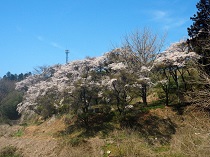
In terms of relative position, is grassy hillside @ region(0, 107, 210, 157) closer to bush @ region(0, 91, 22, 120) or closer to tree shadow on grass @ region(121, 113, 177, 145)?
tree shadow on grass @ region(121, 113, 177, 145)

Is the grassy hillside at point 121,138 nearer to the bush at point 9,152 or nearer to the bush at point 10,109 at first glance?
the bush at point 9,152

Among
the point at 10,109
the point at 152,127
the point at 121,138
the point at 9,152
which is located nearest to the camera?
the point at 121,138

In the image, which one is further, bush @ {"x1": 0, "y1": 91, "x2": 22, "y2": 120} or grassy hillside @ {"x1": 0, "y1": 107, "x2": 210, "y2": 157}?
bush @ {"x1": 0, "y1": 91, "x2": 22, "y2": 120}

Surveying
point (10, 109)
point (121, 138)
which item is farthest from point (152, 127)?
point (10, 109)

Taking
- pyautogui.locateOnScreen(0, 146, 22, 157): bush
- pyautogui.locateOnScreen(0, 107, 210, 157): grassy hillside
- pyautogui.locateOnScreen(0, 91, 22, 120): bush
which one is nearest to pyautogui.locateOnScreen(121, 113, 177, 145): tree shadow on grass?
pyautogui.locateOnScreen(0, 107, 210, 157): grassy hillside

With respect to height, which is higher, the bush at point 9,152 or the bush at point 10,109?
the bush at point 10,109

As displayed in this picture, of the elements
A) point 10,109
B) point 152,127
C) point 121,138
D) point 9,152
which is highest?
point 10,109

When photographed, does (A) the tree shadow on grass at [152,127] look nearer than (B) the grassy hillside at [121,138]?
No

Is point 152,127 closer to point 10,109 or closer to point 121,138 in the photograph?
point 121,138

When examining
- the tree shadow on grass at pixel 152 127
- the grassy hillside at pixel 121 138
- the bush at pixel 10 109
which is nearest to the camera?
the grassy hillside at pixel 121 138

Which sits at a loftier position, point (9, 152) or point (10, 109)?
point (10, 109)

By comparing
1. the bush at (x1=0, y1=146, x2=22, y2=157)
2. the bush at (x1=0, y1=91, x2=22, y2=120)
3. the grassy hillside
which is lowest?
the bush at (x1=0, y1=146, x2=22, y2=157)

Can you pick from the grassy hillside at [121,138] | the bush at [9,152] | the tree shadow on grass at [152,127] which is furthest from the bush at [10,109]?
the tree shadow on grass at [152,127]

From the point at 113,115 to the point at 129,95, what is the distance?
7.54ft
